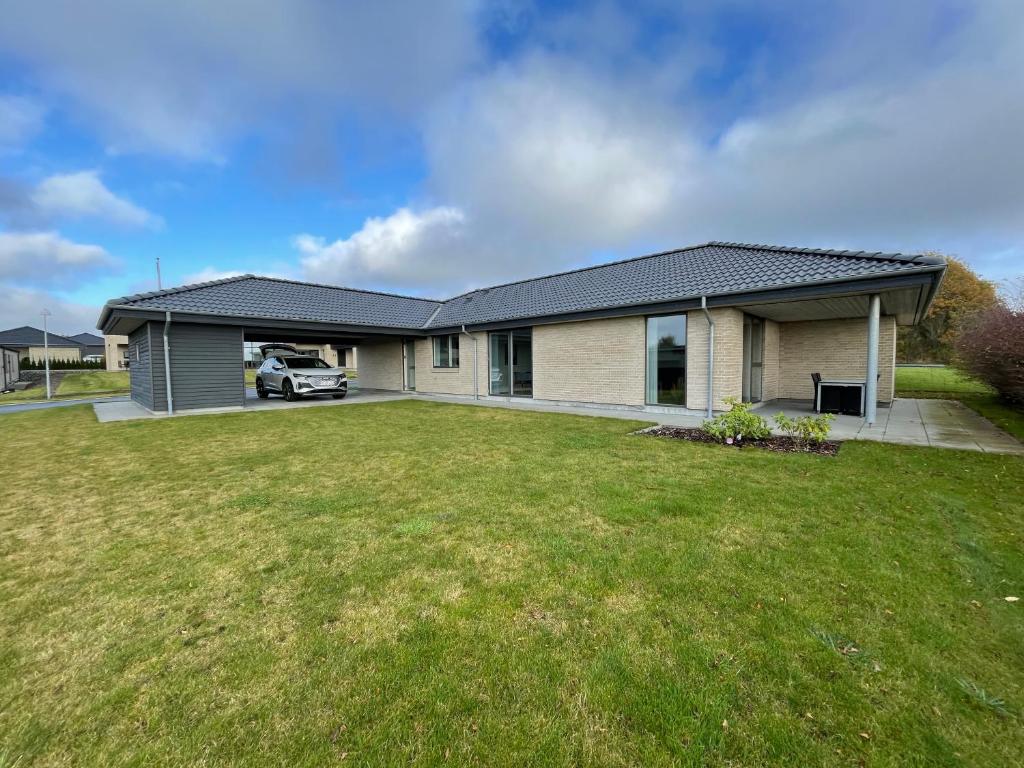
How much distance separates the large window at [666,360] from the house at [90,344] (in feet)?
230

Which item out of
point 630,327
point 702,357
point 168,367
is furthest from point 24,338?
point 702,357

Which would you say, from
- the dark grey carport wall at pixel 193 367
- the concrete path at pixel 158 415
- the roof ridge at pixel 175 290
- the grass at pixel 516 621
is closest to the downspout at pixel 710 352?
the grass at pixel 516 621

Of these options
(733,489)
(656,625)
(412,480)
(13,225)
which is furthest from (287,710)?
(13,225)

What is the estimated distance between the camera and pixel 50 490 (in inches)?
196

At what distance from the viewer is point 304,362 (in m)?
16.2

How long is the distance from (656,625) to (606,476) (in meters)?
2.89

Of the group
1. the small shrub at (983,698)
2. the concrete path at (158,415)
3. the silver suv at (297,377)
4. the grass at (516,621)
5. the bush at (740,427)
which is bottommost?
the small shrub at (983,698)

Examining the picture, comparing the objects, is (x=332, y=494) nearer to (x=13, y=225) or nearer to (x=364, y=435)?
(x=364, y=435)

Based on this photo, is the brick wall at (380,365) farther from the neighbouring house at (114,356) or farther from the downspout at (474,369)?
the neighbouring house at (114,356)

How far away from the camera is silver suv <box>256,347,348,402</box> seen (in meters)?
15.4

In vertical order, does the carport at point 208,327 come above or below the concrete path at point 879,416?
above

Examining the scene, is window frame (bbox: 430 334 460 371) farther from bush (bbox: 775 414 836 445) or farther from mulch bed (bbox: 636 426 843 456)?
bush (bbox: 775 414 836 445)

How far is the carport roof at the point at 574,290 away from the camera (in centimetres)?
856

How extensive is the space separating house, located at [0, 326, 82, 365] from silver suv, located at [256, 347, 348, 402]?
4722 cm
